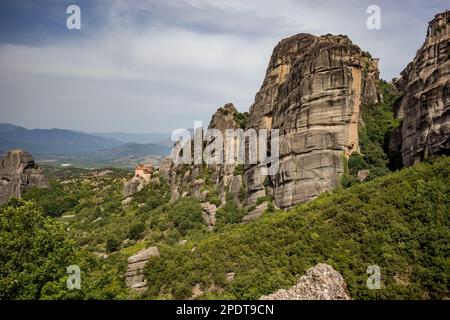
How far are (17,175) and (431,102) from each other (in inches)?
3587

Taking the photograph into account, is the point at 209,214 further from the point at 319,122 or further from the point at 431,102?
the point at 431,102

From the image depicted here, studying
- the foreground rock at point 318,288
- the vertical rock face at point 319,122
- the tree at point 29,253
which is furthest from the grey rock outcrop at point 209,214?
the foreground rock at point 318,288

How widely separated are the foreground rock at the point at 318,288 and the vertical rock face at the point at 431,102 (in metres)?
14.8

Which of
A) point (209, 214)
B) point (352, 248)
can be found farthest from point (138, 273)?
point (209, 214)

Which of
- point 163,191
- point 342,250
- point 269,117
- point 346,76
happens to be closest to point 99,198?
point 163,191

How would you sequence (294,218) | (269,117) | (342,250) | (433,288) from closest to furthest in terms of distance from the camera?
(433,288) → (342,250) → (294,218) → (269,117)

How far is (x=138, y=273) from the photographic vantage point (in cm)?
3042

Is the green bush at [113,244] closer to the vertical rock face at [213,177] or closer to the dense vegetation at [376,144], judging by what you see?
the vertical rock face at [213,177]

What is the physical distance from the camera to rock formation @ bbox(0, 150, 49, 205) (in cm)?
8938

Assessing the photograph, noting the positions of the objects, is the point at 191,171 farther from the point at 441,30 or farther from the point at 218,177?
the point at 441,30

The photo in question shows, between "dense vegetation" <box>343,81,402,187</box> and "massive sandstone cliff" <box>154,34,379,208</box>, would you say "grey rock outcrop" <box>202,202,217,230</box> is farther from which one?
"dense vegetation" <box>343,81,402,187</box>

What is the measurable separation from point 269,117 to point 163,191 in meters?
33.4

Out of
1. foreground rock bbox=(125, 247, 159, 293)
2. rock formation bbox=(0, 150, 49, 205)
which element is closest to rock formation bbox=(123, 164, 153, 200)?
rock formation bbox=(0, 150, 49, 205)

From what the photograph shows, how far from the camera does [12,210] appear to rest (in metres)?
22.0
